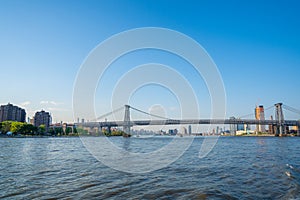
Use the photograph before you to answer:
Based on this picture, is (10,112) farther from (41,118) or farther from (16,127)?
(16,127)

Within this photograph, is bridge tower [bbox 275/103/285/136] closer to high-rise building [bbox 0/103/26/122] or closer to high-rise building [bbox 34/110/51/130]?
high-rise building [bbox 0/103/26/122]

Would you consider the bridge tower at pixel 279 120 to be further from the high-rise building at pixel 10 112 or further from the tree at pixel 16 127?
the high-rise building at pixel 10 112

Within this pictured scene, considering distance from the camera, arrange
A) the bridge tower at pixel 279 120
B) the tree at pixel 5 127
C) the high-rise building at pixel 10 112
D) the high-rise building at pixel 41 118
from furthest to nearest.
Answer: the high-rise building at pixel 41 118 → the high-rise building at pixel 10 112 → the bridge tower at pixel 279 120 → the tree at pixel 5 127

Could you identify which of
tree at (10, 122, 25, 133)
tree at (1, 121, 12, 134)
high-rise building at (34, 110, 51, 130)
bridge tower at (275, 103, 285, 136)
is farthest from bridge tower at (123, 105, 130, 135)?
high-rise building at (34, 110, 51, 130)

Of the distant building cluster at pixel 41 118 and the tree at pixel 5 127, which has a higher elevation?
the distant building cluster at pixel 41 118

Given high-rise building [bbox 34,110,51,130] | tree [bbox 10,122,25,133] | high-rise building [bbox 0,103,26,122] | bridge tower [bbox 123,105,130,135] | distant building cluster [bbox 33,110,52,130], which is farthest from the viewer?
distant building cluster [bbox 33,110,52,130]

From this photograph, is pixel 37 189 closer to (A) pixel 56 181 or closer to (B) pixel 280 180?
(A) pixel 56 181

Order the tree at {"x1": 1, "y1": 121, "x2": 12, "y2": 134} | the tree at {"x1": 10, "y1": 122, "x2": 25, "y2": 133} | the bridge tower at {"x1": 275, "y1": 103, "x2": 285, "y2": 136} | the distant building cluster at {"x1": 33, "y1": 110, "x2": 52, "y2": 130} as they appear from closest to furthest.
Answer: the tree at {"x1": 10, "y1": 122, "x2": 25, "y2": 133}
the tree at {"x1": 1, "y1": 121, "x2": 12, "y2": 134}
the bridge tower at {"x1": 275, "y1": 103, "x2": 285, "y2": 136}
the distant building cluster at {"x1": 33, "y1": 110, "x2": 52, "y2": 130}

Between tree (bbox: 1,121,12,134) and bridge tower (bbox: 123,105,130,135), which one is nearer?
bridge tower (bbox: 123,105,130,135)

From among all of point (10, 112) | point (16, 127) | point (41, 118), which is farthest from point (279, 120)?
point (41, 118)

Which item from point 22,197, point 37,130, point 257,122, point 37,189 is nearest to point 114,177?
point 37,189

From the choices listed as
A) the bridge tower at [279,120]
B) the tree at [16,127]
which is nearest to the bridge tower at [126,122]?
the tree at [16,127]

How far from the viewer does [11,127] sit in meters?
79.4

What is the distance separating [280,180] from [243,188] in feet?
7.96
